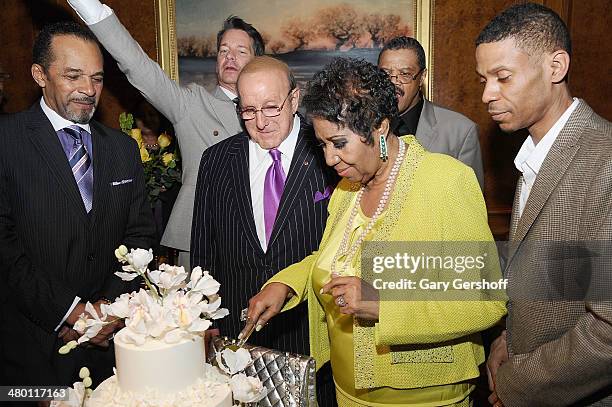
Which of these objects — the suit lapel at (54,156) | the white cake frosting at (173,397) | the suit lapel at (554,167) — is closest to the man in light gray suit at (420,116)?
the suit lapel at (554,167)

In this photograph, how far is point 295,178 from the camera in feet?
8.43

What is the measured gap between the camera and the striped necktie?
2.66 metres

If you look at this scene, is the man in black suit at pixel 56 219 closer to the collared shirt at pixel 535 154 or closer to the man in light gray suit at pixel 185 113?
the man in light gray suit at pixel 185 113

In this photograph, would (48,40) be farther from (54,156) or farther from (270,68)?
(270,68)

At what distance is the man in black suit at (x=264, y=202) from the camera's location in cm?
254

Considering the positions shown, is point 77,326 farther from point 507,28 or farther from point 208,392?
point 507,28

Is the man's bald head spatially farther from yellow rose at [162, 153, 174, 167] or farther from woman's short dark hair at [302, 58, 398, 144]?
yellow rose at [162, 153, 174, 167]

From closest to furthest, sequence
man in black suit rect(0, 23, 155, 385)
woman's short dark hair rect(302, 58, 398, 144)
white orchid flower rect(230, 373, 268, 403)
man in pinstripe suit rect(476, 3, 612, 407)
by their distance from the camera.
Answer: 1. white orchid flower rect(230, 373, 268, 403)
2. man in pinstripe suit rect(476, 3, 612, 407)
3. woman's short dark hair rect(302, 58, 398, 144)
4. man in black suit rect(0, 23, 155, 385)

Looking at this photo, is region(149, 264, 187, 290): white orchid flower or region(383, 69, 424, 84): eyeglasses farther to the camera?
region(383, 69, 424, 84): eyeglasses

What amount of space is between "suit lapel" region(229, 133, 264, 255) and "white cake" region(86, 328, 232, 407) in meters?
1.09

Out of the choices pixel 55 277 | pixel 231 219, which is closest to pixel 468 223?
pixel 231 219

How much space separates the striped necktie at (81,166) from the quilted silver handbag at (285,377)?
48.6 inches

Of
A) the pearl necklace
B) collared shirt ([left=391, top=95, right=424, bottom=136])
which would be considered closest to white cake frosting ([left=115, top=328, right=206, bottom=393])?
the pearl necklace

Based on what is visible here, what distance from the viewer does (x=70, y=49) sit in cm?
262
